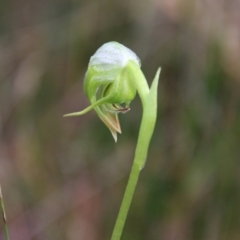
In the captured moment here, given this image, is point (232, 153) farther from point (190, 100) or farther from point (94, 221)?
point (94, 221)

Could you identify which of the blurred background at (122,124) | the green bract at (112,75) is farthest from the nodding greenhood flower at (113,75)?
the blurred background at (122,124)

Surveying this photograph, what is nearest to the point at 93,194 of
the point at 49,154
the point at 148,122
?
the point at 49,154

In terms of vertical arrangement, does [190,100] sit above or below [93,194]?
above

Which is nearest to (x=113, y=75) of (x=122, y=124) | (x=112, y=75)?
(x=112, y=75)

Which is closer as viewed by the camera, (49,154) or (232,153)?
(232,153)

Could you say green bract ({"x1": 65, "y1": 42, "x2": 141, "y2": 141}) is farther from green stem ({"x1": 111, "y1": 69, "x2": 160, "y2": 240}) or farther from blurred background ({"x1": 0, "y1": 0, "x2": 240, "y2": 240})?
blurred background ({"x1": 0, "y1": 0, "x2": 240, "y2": 240})

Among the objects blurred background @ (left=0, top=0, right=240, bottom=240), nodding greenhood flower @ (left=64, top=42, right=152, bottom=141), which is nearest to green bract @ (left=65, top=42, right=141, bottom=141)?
nodding greenhood flower @ (left=64, top=42, right=152, bottom=141)

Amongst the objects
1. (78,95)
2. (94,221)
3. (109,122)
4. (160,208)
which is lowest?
(94,221)

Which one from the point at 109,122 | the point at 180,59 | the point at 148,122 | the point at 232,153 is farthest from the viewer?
the point at 180,59
